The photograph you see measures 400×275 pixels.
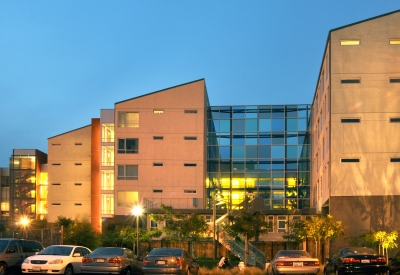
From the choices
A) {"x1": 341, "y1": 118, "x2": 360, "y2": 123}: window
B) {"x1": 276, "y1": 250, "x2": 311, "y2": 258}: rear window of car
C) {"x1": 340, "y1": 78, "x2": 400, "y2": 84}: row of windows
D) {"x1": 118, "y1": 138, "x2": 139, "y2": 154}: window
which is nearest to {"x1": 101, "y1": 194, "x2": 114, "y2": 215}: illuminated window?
{"x1": 118, "y1": 138, "x2": 139, "y2": 154}: window

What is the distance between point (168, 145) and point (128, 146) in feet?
13.2

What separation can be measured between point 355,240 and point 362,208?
8.94ft

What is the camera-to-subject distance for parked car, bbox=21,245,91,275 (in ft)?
88.7

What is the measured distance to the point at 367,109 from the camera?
4509 cm

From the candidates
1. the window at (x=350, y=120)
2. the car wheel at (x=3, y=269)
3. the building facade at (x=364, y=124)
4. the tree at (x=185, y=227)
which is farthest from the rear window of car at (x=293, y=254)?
the tree at (x=185, y=227)

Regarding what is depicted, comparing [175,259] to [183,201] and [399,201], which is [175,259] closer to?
[399,201]

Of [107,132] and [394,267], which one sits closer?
[394,267]

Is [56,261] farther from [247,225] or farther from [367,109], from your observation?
[367,109]

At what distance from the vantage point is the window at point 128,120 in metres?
66.3

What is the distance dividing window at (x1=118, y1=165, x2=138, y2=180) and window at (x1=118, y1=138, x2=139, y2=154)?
1.50 metres

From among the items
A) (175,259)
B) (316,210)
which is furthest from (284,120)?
(175,259)

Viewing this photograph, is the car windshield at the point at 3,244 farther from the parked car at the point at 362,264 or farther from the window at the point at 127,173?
the window at the point at 127,173

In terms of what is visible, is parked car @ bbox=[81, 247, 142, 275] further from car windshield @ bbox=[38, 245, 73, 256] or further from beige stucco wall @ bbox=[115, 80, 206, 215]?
beige stucco wall @ bbox=[115, 80, 206, 215]

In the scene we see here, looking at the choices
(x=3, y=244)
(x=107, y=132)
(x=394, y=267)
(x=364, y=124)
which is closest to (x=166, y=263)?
(x=3, y=244)
